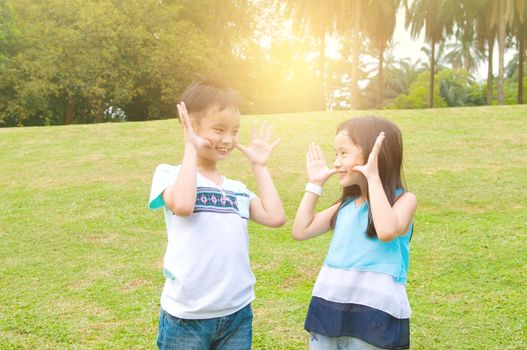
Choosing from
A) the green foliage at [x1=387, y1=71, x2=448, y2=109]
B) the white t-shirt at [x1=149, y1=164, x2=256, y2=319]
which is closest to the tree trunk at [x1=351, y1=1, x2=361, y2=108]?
the green foliage at [x1=387, y1=71, x2=448, y2=109]

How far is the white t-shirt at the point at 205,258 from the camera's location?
2158 mm

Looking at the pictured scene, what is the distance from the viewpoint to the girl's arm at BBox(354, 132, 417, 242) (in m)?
2.14

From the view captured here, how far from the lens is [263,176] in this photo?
249 centimetres

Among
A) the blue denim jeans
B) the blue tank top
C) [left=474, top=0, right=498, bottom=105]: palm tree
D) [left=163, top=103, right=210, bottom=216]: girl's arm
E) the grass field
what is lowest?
the grass field

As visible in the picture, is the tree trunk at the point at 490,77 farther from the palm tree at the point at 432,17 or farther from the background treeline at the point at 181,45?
the palm tree at the point at 432,17

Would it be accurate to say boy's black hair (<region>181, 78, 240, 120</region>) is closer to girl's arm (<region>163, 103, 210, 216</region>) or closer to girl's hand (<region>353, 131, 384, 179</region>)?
girl's arm (<region>163, 103, 210, 216</region>)

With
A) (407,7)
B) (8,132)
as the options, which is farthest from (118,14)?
(407,7)

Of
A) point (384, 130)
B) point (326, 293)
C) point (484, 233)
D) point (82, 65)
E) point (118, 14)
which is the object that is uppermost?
point (118, 14)

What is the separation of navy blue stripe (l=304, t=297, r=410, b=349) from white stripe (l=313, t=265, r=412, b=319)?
0.02m

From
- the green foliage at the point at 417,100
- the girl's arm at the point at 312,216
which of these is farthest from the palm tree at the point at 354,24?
the girl's arm at the point at 312,216

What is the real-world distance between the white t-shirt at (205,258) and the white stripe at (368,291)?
1.13 ft

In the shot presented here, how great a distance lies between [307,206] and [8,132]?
49.7ft

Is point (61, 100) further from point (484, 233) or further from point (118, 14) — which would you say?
point (484, 233)

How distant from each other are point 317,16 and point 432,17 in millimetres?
8149
